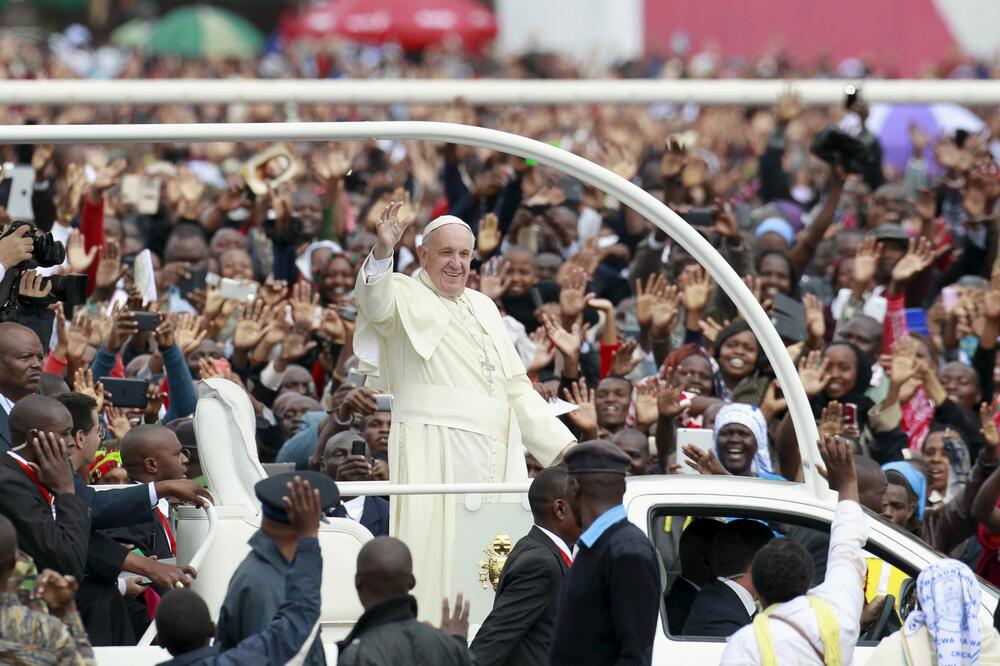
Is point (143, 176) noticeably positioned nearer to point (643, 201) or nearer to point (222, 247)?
point (222, 247)

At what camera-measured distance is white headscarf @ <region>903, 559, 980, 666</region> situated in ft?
19.5

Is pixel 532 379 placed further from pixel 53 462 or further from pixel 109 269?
pixel 53 462

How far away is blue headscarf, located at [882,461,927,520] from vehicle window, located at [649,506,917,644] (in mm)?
1674

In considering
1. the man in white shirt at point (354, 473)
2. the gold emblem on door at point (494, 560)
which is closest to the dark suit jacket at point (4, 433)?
the man in white shirt at point (354, 473)

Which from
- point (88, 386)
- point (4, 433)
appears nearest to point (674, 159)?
point (88, 386)

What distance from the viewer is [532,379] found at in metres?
10.5

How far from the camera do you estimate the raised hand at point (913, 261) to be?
38.4 ft

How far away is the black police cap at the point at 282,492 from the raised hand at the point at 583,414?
10.3ft

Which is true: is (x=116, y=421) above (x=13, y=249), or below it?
below

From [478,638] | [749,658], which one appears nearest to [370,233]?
[478,638]

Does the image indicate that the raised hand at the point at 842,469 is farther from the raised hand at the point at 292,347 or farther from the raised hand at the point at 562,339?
the raised hand at the point at 292,347

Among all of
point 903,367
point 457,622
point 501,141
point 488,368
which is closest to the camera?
point 457,622

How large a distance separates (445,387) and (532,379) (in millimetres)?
2767

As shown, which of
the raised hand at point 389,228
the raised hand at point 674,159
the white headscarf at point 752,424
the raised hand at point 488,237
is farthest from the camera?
the raised hand at point 674,159
